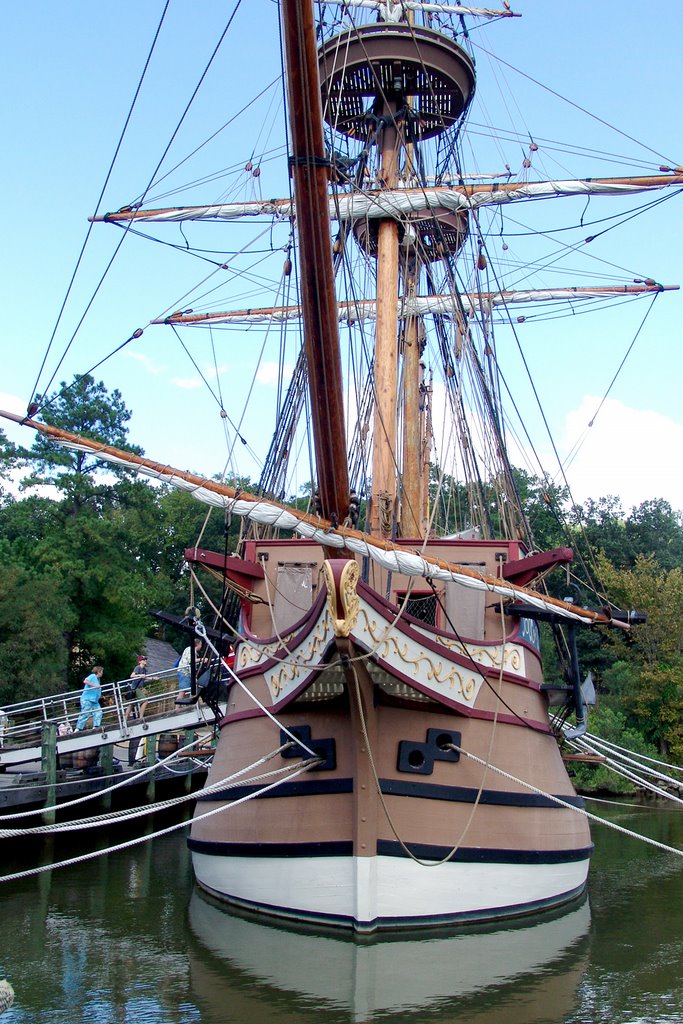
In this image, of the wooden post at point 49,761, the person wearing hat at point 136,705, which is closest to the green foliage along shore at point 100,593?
the person wearing hat at point 136,705

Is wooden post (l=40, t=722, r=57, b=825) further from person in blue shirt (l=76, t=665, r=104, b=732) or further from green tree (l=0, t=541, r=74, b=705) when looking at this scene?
green tree (l=0, t=541, r=74, b=705)

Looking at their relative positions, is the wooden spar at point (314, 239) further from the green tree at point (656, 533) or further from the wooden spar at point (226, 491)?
the green tree at point (656, 533)

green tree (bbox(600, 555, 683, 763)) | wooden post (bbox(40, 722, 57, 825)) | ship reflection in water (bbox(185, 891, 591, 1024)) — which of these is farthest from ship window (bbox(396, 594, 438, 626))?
green tree (bbox(600, 555, 683, 763))

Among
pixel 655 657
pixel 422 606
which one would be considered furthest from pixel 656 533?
pixel 422 606

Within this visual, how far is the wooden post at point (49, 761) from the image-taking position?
16250 millimetres

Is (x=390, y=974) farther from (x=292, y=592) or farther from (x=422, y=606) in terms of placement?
(x=292, y=592)

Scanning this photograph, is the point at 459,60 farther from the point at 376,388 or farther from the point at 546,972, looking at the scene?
the point at 546,972

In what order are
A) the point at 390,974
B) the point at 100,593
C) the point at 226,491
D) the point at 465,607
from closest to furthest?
the point at 390,974
the point at 226,491
the point at 465,607
the point at 100,593

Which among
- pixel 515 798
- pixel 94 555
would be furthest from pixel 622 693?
pixel 515 798

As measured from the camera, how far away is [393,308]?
14984mm

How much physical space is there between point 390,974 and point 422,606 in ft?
15.4

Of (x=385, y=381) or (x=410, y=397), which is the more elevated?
(x=410, y=397)

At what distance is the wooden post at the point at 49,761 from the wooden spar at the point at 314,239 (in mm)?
10022

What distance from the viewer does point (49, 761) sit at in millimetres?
16719
